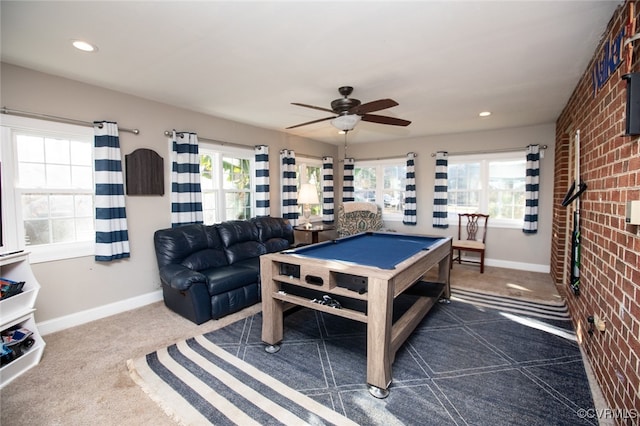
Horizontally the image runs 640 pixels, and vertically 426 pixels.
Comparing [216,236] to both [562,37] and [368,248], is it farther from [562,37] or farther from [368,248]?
[562,37]

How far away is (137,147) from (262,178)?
188cm

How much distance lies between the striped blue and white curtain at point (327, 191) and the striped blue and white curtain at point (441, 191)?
2163 mm

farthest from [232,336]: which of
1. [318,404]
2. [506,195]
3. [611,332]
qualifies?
[506,195]

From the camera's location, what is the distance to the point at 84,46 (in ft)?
7.43

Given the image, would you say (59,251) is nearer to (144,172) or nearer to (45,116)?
(144,172)

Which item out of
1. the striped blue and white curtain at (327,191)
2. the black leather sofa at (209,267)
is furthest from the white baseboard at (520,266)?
the black leather sofa at (209,267)

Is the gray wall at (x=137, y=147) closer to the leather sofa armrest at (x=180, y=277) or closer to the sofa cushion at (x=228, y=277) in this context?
the leather sofa armrest at (x=180, y=277)

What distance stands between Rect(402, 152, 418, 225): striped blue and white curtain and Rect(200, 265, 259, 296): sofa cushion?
3.64 meters

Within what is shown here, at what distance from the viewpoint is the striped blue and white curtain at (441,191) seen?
18.2 feet

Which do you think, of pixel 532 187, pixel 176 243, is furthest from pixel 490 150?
pixel 176 243

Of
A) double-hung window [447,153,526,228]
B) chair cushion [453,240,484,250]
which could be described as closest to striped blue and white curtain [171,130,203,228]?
chair cushion [453,240,484,250]

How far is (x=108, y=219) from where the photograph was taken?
10.2ft

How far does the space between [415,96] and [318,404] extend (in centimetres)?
325

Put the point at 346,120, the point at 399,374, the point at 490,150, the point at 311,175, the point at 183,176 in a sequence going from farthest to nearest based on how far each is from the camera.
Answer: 1. the point at 311,175
2. the point at 490,150
3. the point at 183,176
4. the point at 346,120
5. the point at 399,374
